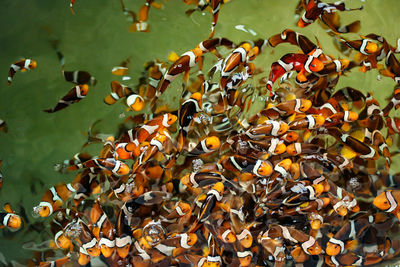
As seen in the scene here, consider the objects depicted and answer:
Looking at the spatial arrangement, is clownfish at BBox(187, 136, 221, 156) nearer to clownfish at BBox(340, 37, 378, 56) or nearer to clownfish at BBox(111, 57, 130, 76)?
clownfish at BBox(111, 57, 130, 76)

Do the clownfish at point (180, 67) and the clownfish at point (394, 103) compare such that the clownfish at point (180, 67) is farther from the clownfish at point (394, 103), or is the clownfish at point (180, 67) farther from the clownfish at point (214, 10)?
the clownfish at point (394, 103)

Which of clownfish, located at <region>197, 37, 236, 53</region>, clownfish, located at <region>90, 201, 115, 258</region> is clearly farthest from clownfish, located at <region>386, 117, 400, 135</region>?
clownfish, located at <region>90, 201, 115, 258</region>

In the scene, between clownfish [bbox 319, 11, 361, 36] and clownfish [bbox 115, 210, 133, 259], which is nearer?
clownfish [bbox 115, 210, 133, 259]

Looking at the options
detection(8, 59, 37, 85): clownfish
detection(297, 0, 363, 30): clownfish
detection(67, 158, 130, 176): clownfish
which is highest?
detection(297, 0, 363, 30): clownfish

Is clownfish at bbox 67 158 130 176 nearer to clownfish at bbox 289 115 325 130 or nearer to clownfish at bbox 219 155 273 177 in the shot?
clownfish at bbox 219 155 273 177

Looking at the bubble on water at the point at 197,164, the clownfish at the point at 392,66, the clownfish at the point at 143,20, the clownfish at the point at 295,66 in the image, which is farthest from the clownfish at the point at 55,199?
the clownfish at the point at 392,66

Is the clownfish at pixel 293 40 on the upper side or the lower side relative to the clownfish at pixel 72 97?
upper

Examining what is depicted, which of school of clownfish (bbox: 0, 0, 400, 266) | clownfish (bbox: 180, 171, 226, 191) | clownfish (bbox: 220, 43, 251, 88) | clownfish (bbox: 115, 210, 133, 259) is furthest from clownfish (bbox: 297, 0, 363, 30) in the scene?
clownfish (bbox: 115, 210, 133, 259)

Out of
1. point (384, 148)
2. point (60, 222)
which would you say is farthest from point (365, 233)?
point (60, 222)

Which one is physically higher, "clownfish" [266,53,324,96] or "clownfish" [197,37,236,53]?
"clownfish" [197,37,236,53]
